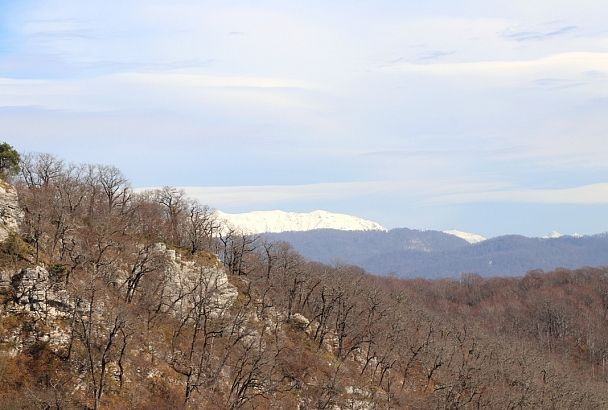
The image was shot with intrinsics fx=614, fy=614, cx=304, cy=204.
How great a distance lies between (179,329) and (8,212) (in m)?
27.2

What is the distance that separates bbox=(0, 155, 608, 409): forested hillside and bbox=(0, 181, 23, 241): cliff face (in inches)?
7.6

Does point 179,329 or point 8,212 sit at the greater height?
point 8,212

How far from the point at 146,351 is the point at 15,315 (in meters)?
16.0

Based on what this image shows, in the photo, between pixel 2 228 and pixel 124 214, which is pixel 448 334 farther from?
pixel 2 228

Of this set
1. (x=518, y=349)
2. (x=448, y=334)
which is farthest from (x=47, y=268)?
(x=518, y=349)

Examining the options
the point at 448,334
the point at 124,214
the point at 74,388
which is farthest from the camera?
the point at 448,334

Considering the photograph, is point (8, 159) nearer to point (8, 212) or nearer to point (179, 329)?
point (8, 212)

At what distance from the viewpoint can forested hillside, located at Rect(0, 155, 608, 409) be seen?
6950 centimetres

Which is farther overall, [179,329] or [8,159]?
[8,159]

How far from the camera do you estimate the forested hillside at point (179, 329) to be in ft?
228

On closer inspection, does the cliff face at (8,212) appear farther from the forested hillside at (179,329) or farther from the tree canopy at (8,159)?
the tree canopy at (8,159)

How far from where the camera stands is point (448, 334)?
504 feet

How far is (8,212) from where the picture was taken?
8044 cm

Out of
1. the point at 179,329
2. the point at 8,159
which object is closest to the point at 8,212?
the point at 8,159
